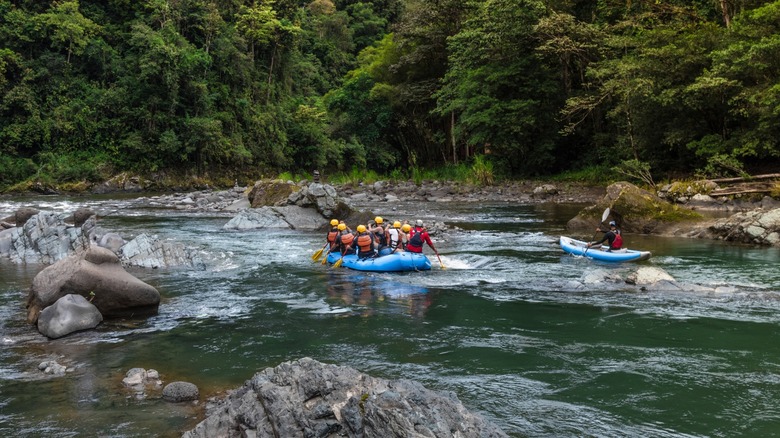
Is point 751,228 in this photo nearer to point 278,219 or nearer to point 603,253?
point 603,253

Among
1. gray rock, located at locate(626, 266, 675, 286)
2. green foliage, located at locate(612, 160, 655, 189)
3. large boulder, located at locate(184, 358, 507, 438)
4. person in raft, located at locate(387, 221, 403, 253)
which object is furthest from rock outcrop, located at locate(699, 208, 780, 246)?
large boulder, located at locate(184, 358, 507, 438)

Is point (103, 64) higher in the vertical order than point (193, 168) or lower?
higher

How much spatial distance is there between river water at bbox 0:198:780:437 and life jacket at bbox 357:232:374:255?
24.9 inches

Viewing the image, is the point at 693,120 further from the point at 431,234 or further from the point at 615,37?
the point at 431,234

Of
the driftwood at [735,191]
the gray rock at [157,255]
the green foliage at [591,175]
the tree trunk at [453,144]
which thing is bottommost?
the gray rock at [157,255]

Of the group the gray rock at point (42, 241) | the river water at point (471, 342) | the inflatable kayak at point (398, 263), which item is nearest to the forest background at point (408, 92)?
the river water at point (471, 342)

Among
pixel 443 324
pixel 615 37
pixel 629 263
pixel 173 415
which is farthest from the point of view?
pixel 615 37

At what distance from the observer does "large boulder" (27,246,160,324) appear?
872 cm

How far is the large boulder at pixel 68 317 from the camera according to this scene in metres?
8.06

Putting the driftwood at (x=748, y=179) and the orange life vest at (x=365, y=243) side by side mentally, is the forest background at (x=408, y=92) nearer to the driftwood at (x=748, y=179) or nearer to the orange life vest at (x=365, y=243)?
the driftwood at (x=748, y=179)

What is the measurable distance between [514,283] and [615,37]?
62.8ft

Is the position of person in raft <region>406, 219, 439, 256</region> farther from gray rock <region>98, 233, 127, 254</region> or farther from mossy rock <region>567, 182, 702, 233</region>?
mossy rock <region>567, 182, 702, 233</region>

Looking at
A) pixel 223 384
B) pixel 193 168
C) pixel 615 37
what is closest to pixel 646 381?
pixel 223 384

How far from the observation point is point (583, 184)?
2988 centimetres
